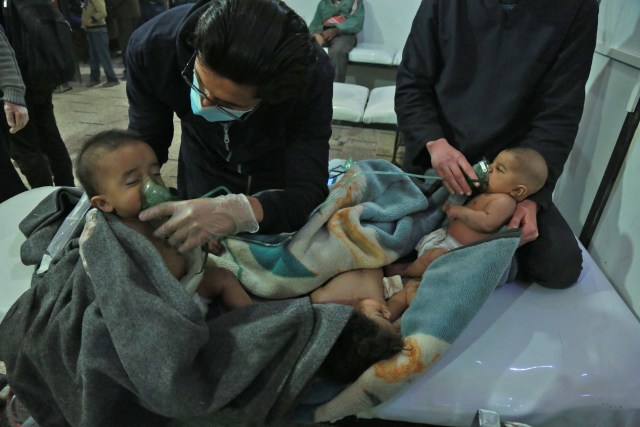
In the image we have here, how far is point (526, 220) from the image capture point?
1267 mm

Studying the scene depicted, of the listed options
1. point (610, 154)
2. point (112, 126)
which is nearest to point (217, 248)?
point (610, 154)

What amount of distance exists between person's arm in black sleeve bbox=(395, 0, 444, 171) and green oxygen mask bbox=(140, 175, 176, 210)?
84cm

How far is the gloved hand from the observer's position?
0.94m

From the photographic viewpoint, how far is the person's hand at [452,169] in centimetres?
130

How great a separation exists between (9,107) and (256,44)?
1267mm

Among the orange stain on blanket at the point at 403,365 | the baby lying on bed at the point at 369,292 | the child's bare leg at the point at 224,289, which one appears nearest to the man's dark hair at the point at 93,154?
the child's bare leg at the point at 224,289

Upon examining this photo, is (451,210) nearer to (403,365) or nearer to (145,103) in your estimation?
(403,365)

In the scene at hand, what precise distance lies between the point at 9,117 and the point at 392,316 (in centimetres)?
154

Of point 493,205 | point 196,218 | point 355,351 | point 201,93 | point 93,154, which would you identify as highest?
point 201,93

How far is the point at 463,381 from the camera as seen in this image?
0.99 m

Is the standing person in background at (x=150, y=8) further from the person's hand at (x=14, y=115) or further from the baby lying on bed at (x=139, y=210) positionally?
the baby lying on bed at (x=139, y=210)

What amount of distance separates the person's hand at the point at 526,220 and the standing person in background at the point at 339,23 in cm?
256

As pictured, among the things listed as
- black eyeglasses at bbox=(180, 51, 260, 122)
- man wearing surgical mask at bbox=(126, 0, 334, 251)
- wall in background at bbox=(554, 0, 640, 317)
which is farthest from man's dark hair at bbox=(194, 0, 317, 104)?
wall in background at bbox=(554, 0, 640, 317)

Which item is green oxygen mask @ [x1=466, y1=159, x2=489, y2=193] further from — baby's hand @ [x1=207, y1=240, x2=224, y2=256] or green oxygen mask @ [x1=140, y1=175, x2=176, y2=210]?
green oxygen mask @ [x1=140, y1=175, x2=176, y2=210]
